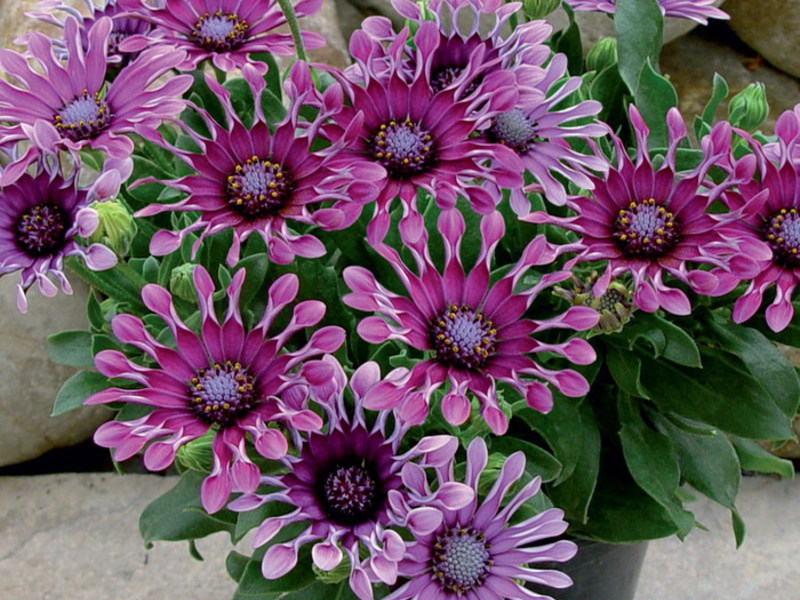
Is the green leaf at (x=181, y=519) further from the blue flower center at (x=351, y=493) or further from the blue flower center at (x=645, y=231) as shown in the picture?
the blue flower center at (x=645, y=231)

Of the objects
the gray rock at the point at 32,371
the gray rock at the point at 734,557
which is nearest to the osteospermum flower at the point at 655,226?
the gray rock at the point at 734,557

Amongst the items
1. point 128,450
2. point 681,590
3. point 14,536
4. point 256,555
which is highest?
point 128,450

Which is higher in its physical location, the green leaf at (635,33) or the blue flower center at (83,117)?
the green leaf at (635,33)

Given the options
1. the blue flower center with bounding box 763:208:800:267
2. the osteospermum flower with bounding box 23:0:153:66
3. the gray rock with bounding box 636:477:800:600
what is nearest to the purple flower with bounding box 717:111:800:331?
the blue flower center with bounding box 763:208:800:267

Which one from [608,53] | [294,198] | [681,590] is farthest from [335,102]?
[681,590]

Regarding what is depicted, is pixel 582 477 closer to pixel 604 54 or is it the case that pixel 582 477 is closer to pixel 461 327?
pixel 461 327

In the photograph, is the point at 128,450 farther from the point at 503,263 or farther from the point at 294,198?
the point at 503,263

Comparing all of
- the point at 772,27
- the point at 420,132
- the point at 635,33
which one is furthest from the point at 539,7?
the point at 772,27
